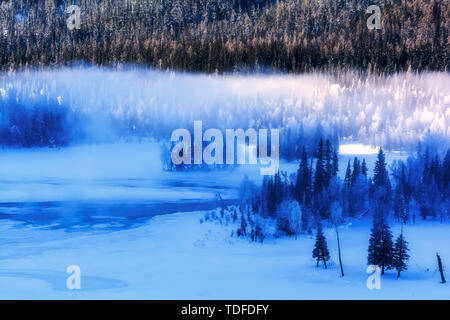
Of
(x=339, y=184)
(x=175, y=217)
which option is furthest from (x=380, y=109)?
(x=175, y=217)

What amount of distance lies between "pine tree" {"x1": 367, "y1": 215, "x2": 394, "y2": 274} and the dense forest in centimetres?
1456

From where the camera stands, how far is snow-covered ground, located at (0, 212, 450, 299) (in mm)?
14422

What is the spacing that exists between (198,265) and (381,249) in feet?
16.9

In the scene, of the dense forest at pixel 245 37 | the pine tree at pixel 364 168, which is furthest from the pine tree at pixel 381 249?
the dense forest at pixel 245 37

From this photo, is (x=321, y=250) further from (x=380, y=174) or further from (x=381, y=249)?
(x=380, y=174)

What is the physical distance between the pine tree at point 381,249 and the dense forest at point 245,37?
47.8 ft

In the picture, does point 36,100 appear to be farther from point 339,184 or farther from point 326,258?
point 326,258

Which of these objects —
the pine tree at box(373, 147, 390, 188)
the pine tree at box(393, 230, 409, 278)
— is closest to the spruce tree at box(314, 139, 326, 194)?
the pine tree at box(373, 147, 390, 188)

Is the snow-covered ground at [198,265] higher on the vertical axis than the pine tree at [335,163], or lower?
lower

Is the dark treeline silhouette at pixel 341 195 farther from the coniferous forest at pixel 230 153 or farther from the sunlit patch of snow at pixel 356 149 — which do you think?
the sunlit patch of snow at pixel 356 149

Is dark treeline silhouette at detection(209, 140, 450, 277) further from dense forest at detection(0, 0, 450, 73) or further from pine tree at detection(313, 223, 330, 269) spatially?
dense forest at detection(0, 0, 450, 73)

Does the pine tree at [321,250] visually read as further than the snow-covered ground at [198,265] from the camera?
Yes

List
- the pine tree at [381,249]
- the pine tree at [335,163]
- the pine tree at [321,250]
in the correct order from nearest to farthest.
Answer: the pine tree at [381,249]
the pine tree at [321,250]
the pine tree at [335,163]

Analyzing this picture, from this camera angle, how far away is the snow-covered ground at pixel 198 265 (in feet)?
47.3
